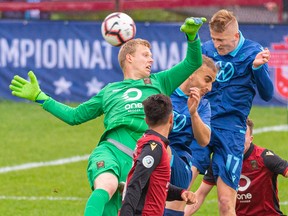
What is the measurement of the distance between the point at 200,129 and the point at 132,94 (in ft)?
2.15

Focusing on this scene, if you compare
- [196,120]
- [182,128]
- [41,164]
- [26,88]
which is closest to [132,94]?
[196,120]

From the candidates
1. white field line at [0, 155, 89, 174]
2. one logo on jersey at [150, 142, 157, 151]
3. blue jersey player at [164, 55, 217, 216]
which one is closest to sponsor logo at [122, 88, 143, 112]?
blue jersey player at [164, 55, 217, 216]

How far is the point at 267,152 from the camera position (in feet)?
32.7

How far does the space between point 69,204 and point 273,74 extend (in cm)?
766

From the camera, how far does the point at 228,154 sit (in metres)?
9.50

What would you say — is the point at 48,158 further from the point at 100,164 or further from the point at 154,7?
the point at 154,7

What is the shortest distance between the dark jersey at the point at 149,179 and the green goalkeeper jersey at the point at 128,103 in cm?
84

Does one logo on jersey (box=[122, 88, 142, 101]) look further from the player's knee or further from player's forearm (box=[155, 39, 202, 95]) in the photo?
the player's knee

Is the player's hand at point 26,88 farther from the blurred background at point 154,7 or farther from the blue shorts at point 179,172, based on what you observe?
the blurred background at point 154,7

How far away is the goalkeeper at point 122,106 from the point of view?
8359 millimetres

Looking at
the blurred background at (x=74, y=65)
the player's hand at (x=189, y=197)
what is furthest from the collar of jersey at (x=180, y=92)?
the blurred background at (x=74, y=65)

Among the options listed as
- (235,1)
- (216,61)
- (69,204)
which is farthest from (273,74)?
(216,61)

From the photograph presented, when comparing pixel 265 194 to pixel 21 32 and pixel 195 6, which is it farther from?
pixel 195 6

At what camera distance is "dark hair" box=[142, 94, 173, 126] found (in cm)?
762
